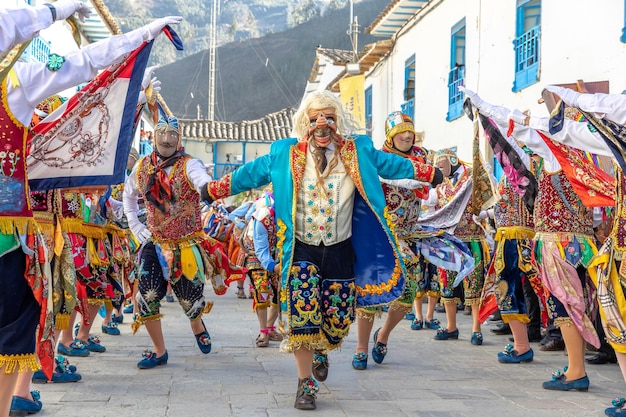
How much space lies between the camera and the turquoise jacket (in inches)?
225

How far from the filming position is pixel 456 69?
1827cm

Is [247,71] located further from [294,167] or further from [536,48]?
[294,167]

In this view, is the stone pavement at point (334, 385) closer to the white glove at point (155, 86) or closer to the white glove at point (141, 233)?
the white glove at point (141, 233)

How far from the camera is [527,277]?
7.73m

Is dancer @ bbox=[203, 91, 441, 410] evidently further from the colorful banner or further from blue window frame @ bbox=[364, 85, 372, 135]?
blue window frame @ bbox=[364, 85, 372, 135]

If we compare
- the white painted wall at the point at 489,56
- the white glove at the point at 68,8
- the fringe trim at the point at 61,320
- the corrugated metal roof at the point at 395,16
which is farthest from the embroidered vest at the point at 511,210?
the corrugated metal roof at the point at 395,16

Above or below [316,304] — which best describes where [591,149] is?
above

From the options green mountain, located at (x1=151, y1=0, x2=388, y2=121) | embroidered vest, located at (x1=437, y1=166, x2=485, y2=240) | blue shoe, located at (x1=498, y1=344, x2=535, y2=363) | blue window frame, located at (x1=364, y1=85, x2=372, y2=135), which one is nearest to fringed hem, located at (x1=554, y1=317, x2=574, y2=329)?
blue shoe, located at (x1=498, y1=344, x2=535, y2=363)

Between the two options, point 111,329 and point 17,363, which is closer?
point 17,363

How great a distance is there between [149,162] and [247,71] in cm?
9155

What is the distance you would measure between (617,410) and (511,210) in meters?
2.76

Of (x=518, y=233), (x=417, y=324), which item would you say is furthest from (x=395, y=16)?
(x=518, y=233)

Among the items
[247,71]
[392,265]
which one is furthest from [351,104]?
[247,71]

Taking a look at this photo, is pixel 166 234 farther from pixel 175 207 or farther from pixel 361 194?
pixel 361 194
